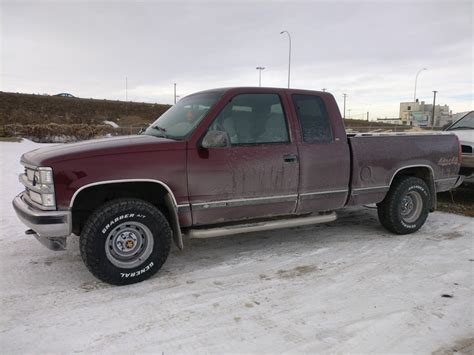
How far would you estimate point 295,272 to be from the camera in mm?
4355

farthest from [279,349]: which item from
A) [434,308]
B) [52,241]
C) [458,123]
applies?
[458,123]

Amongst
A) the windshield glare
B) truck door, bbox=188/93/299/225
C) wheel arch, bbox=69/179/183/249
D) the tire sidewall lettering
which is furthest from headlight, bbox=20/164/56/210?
the windshield glare

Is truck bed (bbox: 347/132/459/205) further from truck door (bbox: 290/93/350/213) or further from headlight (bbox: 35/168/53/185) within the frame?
headlight (bbox: 35/168/53/185)

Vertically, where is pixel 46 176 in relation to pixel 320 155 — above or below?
below

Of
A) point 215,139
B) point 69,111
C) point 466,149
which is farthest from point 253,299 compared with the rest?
point 69,111

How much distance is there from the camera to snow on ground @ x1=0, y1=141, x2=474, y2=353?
3020 millimetres

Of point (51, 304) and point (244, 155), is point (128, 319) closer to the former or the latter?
point (51, 304)

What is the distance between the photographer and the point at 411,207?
235 inches

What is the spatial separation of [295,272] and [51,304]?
241 cm

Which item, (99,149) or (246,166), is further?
(246,166)

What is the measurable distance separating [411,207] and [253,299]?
3399 mm

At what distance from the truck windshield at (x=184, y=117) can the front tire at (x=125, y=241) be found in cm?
92

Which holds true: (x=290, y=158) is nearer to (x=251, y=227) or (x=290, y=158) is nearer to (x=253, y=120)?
(x=253, y=120)

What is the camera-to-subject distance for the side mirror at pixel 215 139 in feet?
13.6
